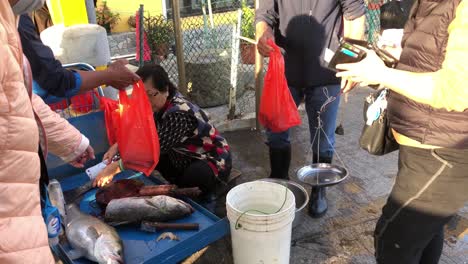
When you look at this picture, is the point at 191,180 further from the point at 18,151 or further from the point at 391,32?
the point at 18,151

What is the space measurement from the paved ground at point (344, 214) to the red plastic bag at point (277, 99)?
34.8 inches

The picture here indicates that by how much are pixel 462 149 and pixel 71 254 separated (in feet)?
7.67

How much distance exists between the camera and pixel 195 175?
10.7ft

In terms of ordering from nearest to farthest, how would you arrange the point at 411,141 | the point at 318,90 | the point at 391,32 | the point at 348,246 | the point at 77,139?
the point at 411,141 < the point at 391,32 < the point at 77,139 < the point at 348,246 < the point at 318,90

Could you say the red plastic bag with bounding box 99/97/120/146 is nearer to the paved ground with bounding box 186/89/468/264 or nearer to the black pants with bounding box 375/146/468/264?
the paved ground with bounding box 186/89/468/264

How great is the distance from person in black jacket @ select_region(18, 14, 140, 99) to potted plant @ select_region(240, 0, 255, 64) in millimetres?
3907

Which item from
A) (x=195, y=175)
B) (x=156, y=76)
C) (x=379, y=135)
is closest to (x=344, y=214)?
(x=195, y=175)

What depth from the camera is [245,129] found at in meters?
5.34

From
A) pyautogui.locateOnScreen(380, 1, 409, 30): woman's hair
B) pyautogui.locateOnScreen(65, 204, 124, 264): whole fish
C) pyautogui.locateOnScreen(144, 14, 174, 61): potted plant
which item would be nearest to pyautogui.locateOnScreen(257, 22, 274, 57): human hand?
pyautogui.locateOnScreen(65, 204, 124, 264): whole fish

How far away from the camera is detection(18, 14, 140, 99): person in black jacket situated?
2391 millimetres

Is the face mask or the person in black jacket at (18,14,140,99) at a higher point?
the face mask

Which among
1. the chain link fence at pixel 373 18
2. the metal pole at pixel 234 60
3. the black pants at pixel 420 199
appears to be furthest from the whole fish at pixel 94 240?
the chain link fence at pixel 373 18

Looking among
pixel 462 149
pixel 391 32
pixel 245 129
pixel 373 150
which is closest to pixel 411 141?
pixel 462 149

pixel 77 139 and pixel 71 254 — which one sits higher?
pixel 77 139
